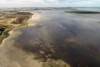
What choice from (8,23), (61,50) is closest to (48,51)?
(61,50)

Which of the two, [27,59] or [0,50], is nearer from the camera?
[27,59]

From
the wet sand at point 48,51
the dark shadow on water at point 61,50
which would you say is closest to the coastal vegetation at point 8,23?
the wet sand at point 48,51

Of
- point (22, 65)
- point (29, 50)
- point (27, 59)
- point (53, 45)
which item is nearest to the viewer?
point (22, 65)

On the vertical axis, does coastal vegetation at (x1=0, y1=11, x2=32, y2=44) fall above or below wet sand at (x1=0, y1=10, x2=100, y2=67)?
below

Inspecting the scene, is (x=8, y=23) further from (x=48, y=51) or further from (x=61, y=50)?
(x=61, y=50)

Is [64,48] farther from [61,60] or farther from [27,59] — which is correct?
[27,59]

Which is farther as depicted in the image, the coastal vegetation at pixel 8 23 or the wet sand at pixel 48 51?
the coastal vegetation at pixel 8 23

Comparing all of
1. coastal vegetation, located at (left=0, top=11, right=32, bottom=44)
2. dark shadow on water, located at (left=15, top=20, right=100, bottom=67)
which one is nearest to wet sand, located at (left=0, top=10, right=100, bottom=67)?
dark shadow on water, located at (left=15, top=20, right=100, bottom=67)

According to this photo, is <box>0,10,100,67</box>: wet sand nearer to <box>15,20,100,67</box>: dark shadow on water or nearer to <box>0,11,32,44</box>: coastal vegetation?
<box>15,20,100,67</box>: dark shadow on water

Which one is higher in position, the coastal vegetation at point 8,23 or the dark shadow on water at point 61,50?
the dark shadow on water at point 61,50

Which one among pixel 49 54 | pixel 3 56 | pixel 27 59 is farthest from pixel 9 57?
pixel 49 54

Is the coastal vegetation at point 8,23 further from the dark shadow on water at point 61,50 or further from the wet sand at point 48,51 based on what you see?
the dark shadow on water at point 61,50
